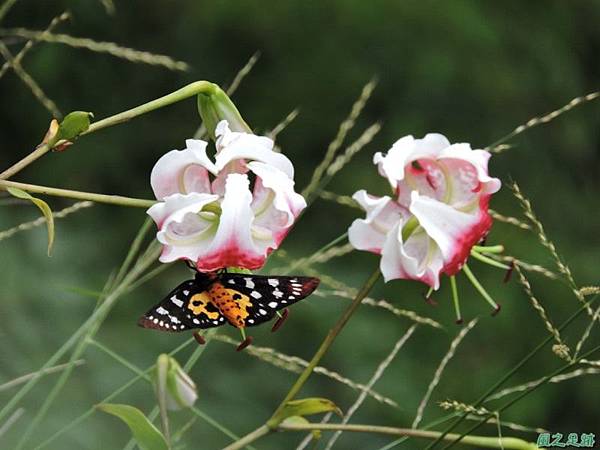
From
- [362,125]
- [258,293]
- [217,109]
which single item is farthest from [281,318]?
[362,125]

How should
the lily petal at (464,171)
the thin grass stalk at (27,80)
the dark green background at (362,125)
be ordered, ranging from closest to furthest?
1. the lily petal at (464,171)
2. the thin grass stalk at (27,80)
3. the dark green background at (362,125)

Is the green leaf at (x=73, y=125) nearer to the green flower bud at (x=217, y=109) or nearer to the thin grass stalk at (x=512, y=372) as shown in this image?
the green flower bud at (x=217, y=109)

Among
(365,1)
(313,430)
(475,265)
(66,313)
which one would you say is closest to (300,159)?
(365,1)

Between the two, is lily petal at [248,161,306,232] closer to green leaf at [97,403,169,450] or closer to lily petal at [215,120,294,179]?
lily petal at [215,120,294,179]

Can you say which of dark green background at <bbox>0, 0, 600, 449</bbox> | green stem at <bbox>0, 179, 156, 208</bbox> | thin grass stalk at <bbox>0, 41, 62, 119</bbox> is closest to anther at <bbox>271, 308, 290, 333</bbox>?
green stem at <bbox>0, 179, 156, 208</bbox>

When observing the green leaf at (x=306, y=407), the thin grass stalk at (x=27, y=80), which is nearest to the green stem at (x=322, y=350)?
the green leaf at (x=306, y=407)

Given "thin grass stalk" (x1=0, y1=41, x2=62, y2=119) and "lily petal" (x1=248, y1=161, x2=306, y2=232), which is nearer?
"lily petal" (x1=248, y1=161, x2=306, y2=232)
